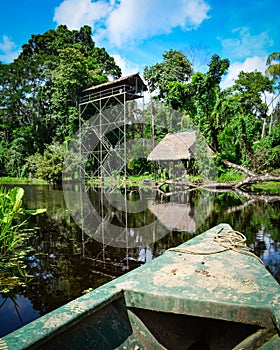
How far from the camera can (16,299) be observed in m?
2.89

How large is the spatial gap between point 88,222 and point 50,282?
3.33 metres

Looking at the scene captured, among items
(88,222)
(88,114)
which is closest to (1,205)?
(88,222)

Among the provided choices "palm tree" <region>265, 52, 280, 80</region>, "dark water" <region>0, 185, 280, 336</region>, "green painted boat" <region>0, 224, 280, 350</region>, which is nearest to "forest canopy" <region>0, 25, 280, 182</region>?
"palm tree" <region>265, 52, 280, 80</region>

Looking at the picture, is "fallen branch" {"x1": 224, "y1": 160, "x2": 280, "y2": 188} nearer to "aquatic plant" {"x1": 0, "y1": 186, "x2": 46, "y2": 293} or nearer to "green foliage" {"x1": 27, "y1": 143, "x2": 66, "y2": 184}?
"green foliage" {"x1": 27, "y1": 143, "x2": 66, "y2": 184}

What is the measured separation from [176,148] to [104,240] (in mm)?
13353

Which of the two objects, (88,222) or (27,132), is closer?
(88,222)

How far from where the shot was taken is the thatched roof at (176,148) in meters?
17.4

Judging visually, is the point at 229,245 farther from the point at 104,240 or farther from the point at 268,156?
the point at 268,156

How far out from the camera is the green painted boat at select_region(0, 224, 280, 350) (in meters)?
1.32

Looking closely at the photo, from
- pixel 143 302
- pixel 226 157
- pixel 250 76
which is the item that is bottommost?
pixel 143 302

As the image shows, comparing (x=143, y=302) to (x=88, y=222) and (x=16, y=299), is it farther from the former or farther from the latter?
(x=88, y=222)

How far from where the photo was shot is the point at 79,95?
2122 centimetres

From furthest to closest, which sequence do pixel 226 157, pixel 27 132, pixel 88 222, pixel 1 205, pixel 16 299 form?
1. pixel 27 132
2. pixel 226 157
3. pixel 88 222
4. pixel 1 205
5. pixel 16 299

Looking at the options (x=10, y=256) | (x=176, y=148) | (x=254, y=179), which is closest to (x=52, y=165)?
(x=176, y=148)
